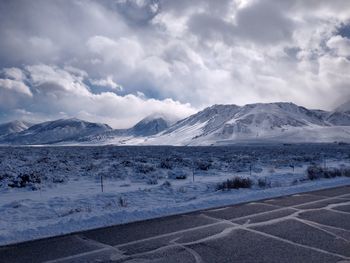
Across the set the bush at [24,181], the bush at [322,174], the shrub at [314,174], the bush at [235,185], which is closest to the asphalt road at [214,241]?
the bush at [235,185]

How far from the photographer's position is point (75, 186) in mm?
17625

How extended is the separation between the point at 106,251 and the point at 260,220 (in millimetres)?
3726

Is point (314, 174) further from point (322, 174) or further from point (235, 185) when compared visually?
point (235, 185)

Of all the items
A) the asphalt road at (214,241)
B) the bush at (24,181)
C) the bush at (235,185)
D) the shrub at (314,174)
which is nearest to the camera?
the asphalt road at (214,241)

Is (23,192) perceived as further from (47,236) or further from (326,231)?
(326,231)

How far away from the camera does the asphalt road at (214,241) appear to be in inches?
219

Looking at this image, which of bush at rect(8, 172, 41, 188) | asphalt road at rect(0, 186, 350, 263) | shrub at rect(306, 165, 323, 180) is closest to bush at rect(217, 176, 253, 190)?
shrub at rect(306, 165, 323, 180)

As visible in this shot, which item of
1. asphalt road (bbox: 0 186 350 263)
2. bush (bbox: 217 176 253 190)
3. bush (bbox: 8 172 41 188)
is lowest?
asphalt road (bbox: 0 186 350 263)

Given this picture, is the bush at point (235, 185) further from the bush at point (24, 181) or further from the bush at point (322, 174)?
the bush at point (24, 181)

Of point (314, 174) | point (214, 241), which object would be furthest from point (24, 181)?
point (314, 174)

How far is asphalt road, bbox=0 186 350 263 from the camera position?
5.56 m

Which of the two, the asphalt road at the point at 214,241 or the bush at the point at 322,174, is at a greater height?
the bush at the point at 322,174

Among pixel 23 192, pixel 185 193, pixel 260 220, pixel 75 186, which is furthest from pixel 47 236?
pixel 75 186

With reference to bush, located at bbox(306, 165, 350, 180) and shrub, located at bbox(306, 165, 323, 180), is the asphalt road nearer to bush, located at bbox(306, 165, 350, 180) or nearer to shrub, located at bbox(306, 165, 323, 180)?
shrub, located at bbox(306, 165, 323, 180)
